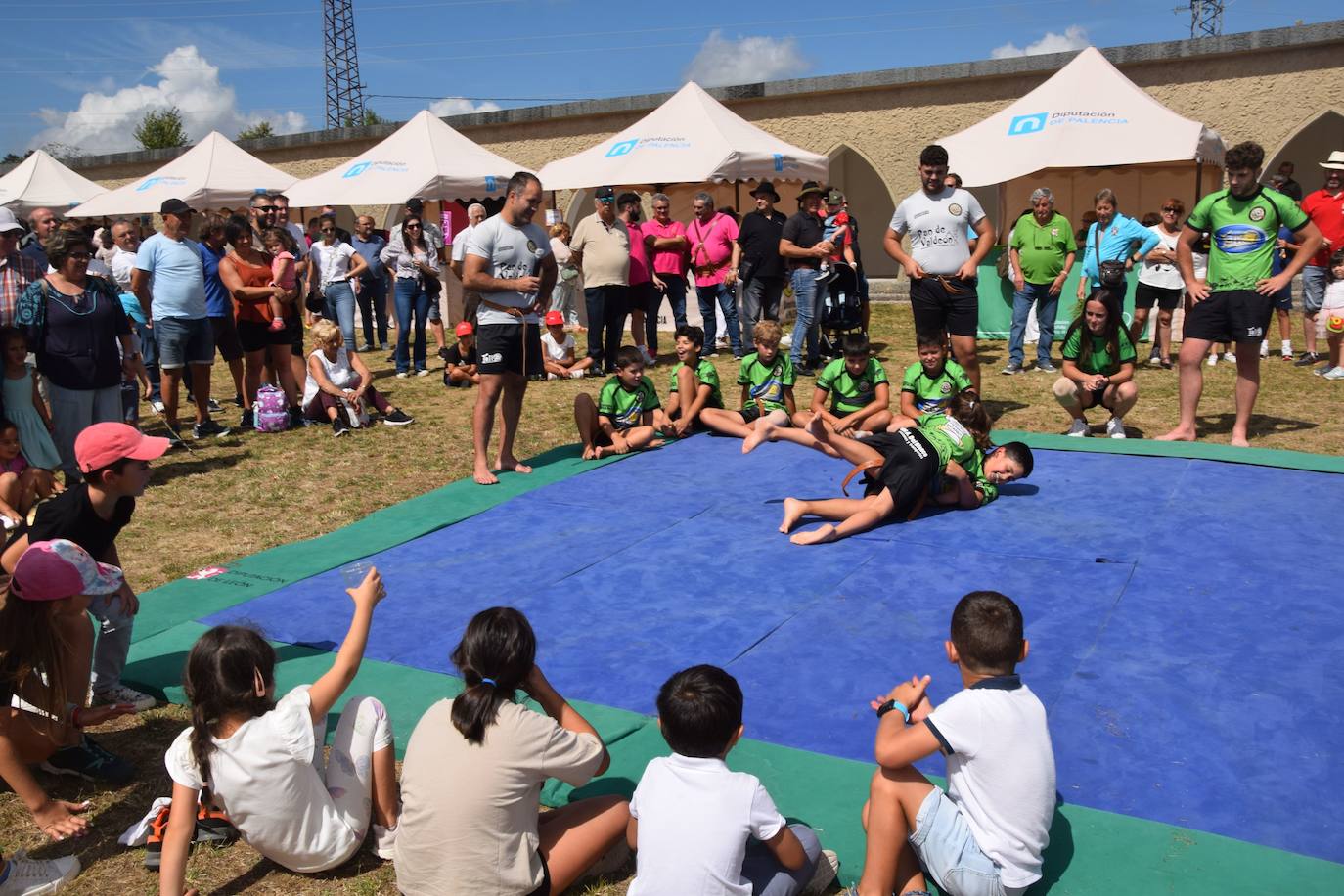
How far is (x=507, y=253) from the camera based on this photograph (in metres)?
6.94

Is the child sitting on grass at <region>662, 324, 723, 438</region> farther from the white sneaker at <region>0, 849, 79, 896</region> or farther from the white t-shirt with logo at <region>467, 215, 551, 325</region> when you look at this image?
the white sneaker at <region>0, 849, 79, 896</region>

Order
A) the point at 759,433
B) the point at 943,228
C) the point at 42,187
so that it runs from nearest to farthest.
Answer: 1. the point at 759,433
2. the point at 943,228
3. the point at 42,187

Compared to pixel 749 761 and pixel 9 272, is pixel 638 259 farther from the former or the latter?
pixel 749 761

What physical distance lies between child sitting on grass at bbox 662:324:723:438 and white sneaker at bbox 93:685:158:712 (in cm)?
451

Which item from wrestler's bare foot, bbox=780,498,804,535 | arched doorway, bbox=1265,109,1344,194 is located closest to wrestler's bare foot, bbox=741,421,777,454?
wrestler's bare foot, bbox=780,498,804,535

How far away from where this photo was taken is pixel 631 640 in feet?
14.9

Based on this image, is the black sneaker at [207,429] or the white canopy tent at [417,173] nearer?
the black sneaker at [207,429]

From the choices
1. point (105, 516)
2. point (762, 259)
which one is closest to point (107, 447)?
point (105, 516)

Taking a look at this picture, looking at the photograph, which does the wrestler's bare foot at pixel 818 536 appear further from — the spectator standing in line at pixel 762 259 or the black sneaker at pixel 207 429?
the spectator standing in line at pixel 762 259

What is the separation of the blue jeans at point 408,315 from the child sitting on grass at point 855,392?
18.1ft

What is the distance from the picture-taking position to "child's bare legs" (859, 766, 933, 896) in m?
2.83

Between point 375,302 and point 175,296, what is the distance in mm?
Result: 5179

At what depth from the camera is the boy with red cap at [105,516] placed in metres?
3.95

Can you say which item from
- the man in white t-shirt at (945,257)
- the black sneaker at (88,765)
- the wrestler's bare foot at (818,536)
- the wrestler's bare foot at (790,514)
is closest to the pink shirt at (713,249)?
the man in white t-shirt at (945,257)
